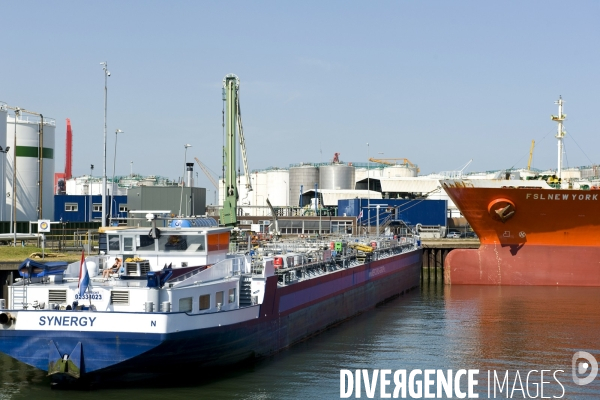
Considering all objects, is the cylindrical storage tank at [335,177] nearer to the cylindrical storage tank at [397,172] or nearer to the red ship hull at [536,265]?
the cylindrical storage tank at [397,172]

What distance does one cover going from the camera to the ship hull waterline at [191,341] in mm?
21250

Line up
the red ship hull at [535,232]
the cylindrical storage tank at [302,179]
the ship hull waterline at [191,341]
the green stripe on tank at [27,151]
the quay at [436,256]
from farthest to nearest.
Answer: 1. the cylindrical storage tank at [302,179]
2. the green stripe on tank at [27,151]
3. the quay at [436,256]
4. the red ship hull at [535,232]
5. the ship hull waterline at [191,341]

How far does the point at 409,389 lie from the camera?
2345 cm

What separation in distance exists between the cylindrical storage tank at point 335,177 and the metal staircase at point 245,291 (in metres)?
83.7

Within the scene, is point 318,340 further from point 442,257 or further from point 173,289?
point 442,257

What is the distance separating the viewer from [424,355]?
2791cm

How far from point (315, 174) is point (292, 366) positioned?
282 ft

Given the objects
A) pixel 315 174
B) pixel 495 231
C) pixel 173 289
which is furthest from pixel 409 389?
pixel 315 174

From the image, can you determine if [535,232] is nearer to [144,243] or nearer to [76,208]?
[144,243]

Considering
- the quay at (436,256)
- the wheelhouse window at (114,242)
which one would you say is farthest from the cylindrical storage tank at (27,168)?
the wheelhouse window at (114,242)

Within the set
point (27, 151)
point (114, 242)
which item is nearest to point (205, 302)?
point (114, 242)

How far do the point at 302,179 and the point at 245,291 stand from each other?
85.7 m

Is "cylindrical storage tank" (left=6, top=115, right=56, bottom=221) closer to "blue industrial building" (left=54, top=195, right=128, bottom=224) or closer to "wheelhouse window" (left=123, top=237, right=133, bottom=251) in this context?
"blue industrial building" (left=54, top=195, right=128, bottom=224)

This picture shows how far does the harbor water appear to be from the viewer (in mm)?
22516
